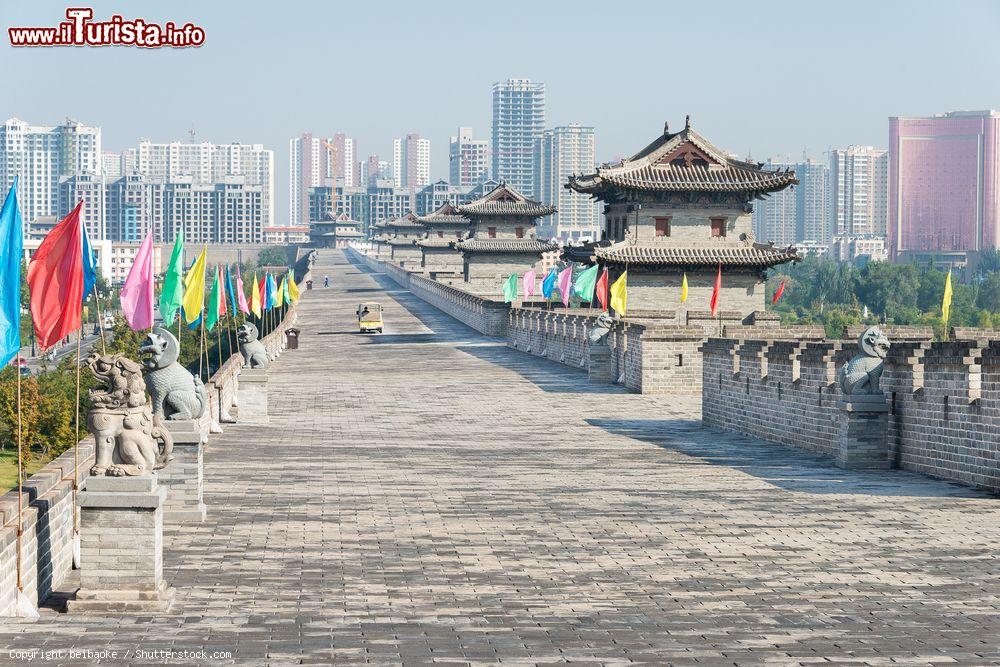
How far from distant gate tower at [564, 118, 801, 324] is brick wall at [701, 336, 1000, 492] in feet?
79.5

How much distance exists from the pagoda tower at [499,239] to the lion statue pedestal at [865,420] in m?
67.3

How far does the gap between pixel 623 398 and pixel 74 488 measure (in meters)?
20.7

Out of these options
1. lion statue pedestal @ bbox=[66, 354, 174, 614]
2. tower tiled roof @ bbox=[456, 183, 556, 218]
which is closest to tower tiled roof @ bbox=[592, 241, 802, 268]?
tower tiled roof @ bbox=[456, 183, 556, 218]

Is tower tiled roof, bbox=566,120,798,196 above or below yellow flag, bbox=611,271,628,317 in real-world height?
above

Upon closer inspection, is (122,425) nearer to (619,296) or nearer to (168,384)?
(168,384)

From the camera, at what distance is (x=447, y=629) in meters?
10.3

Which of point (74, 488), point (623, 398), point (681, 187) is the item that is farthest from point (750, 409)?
point (681, 187)

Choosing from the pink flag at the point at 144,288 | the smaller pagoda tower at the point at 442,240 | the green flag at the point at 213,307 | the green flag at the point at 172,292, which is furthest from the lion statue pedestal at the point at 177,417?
the smaller pagoda tower at the point at 442,240

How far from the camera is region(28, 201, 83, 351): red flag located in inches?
490

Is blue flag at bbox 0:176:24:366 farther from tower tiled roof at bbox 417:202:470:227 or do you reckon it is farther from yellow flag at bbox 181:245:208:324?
tower tiled roof at bbox 417:202:470:227

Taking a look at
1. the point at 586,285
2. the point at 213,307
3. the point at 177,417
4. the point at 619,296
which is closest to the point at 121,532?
the point at 177,417

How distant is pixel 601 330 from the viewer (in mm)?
36969

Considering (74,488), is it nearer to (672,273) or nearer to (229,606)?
(229,606)

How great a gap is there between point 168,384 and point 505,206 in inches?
2873
